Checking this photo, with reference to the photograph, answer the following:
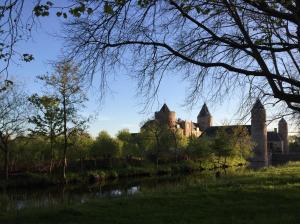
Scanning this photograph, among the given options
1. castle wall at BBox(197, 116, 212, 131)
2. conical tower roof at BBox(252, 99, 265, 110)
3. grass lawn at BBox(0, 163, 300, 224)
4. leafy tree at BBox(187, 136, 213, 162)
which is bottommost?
grass lawn at BBox(0, 163, 300, 224)

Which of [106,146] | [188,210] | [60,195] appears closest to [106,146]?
[106,146]

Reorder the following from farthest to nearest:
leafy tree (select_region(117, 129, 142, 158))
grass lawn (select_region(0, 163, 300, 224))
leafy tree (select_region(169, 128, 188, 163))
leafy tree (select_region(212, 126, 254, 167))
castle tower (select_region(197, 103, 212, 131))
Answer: castle tower (select_region(197, 103, 212, 131)), leafy tree (select_region(169, 128, 188, 163)), leafy tree (select_region(117, 129, 142, 158)), leafy tree (select_region(212, 126, 254, 167)), grass lawn (select_region(0, 163, 300, 224))

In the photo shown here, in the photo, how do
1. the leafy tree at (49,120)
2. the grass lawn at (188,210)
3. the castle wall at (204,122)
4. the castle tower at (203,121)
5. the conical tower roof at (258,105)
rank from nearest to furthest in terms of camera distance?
the conical tower roof at (258,105), the grass lawn at (188,210), the leafy tree at (49,120), the castle tower at (203,121), the castle wall at (204,122)

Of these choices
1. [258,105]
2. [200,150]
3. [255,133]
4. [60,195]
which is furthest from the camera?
[255,133]

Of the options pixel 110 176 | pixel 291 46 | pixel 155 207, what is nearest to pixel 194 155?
pixel 110 176

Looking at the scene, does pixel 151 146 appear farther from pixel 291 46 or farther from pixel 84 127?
pixel 291 46

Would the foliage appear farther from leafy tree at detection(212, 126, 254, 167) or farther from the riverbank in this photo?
leafy tree at detection(212, 126, 254, 167)

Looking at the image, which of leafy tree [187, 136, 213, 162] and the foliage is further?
leafy tree [187, 136, 213, 162]

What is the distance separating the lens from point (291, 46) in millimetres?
6918

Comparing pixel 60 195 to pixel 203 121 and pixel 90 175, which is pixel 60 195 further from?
pixel 203 121

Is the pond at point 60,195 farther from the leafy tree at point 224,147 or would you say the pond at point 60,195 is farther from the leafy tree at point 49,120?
the leafy tree at point 224,147

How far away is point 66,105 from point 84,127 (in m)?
1.96

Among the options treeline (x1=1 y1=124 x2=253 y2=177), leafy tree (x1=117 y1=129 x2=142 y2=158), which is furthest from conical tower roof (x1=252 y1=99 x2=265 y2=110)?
leafy tree (x1=117 y1=129 x2=142 y2=158)

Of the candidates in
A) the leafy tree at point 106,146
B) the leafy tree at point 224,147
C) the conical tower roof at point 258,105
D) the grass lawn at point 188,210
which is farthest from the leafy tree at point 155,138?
the conical tower roof at point 258,105
